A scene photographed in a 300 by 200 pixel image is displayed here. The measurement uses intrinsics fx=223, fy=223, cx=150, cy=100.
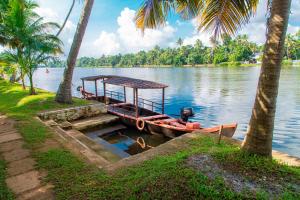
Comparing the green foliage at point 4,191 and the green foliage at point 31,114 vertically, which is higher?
the green foliage at point 31,114

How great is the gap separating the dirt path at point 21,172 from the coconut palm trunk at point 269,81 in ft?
12.5

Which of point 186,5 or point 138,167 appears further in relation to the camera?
point 186,5

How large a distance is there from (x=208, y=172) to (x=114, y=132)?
9183mm

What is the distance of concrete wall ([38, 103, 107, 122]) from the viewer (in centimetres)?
1080

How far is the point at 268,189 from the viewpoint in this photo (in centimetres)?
346

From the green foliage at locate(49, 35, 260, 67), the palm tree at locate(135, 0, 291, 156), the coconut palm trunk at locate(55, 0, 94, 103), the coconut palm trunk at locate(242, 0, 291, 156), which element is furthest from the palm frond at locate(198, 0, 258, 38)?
the green foliage at locate(49, 35, 260, 67)

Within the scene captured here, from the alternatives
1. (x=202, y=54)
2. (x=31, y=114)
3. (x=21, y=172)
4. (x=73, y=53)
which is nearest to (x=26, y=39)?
(x=73, y=53)

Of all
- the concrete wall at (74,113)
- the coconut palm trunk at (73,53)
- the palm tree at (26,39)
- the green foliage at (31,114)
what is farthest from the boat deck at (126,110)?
the palm tree at (26,39)

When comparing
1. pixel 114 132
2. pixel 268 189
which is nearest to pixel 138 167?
pixel 268 189

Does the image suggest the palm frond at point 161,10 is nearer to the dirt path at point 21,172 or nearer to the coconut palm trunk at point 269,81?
the coconut palm trunk at point 269,81

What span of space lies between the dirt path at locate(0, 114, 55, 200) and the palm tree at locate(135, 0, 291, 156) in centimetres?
386

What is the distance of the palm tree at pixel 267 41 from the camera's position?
3.58m

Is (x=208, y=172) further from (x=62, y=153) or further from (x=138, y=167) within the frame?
(x=62, y=153)

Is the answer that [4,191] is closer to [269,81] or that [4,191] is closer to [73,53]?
[269,81]
